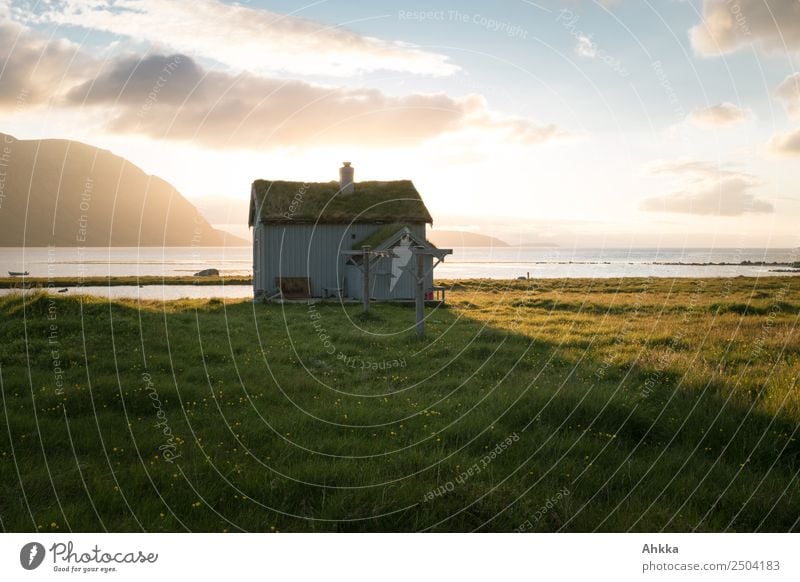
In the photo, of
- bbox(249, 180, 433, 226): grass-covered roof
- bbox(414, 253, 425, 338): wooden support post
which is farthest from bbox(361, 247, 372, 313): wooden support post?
bbox(249, 180, 433, 226): grass-covered roof

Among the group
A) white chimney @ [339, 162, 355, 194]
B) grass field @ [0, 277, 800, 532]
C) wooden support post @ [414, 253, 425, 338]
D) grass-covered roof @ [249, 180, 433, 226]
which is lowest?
grass field @ [0, 277, 800, 532]

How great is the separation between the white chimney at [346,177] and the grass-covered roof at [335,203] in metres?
0.40

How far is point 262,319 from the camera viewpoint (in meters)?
23.3

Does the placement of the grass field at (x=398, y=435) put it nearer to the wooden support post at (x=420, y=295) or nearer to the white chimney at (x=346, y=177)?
the wooden support post at (x=420, y=295)

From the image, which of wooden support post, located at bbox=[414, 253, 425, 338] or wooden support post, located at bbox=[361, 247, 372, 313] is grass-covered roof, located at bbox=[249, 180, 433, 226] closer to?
wooden support post, located at bbox=[361, 247, 372, 313]

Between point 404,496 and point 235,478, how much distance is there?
6.72ft

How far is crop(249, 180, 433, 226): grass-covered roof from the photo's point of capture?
3241cm

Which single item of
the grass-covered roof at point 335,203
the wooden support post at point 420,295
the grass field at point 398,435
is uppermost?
the grass-covered roof at point 335,203

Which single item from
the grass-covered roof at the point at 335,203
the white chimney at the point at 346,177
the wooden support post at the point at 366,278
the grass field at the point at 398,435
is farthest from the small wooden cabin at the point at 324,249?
the grass field at the point at 398,435

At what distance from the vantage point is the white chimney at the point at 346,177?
3478cm

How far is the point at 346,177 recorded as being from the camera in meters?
35.0

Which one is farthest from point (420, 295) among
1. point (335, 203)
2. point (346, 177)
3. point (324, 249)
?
point (346, 177)

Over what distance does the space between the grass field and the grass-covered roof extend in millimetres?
17105
